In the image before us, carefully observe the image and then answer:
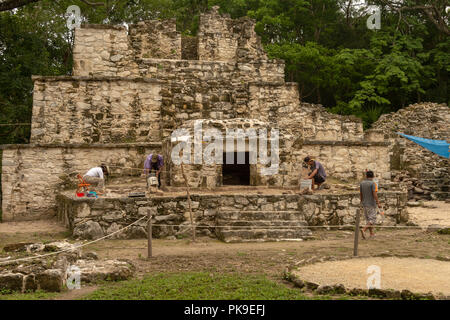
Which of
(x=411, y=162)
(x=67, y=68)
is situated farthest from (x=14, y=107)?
(x=411, y=162)

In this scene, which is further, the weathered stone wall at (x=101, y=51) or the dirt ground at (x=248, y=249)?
the weathered stone wall at (x=101, y=51)

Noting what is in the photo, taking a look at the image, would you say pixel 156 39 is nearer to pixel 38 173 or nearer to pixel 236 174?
pixel 236 174

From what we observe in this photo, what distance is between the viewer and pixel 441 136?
18.2 meters

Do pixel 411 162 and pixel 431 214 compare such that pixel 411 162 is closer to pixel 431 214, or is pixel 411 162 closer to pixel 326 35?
pixel 431 214

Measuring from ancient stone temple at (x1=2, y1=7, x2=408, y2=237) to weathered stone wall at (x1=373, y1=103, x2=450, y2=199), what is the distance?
10.7ft

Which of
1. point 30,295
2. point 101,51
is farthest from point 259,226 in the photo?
point 101,51

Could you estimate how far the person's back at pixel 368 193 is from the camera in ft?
27.4

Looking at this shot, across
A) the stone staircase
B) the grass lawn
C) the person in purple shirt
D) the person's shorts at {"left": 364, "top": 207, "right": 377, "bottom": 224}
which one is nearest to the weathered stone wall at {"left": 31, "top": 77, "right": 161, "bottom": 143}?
the person in purple shirt

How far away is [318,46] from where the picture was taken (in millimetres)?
21625

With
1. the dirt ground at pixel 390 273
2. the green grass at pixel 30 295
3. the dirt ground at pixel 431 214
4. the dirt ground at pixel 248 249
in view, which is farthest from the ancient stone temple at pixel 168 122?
the green grass at pixel 30 295

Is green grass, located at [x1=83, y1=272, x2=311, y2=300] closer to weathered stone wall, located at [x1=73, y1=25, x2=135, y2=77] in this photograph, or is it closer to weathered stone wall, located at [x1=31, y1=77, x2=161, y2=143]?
weathered stone wall, located at [x1=31, y1=77, x2=161, y2=143]

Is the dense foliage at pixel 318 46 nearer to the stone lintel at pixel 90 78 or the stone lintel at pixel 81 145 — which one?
the stone lintel at pixel 90 78

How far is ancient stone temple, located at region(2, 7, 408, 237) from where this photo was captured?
9.66 m

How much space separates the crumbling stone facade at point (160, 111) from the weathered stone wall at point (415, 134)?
3340 mm
